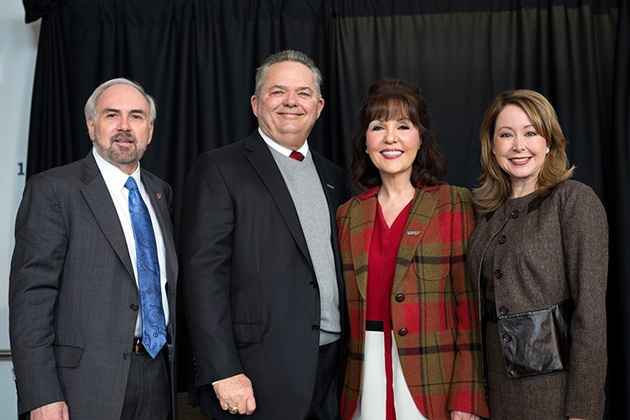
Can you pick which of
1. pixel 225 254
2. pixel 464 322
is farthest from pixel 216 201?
pixel 464 322

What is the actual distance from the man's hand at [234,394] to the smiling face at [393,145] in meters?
0.88

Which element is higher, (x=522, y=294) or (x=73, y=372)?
(x=522, y=294)

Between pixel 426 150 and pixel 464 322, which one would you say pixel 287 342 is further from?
pixel 426 150

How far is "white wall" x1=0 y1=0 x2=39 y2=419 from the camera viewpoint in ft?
12.7

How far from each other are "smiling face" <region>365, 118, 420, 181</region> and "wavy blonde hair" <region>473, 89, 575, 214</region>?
0.82 ft

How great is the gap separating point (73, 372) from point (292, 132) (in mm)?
1118

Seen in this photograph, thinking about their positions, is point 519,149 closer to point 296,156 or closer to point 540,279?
point 540,279

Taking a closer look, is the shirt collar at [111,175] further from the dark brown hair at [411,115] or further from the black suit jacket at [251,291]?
the dark brown hair at [411,115]

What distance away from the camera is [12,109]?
389 centimetres

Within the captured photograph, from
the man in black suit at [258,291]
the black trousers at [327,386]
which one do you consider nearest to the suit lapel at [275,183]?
the man in black suit at [258,291]

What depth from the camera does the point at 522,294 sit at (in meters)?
2.06

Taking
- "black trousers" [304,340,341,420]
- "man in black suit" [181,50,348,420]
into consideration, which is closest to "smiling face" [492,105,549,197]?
"man in black suit" [181,50,348,420]

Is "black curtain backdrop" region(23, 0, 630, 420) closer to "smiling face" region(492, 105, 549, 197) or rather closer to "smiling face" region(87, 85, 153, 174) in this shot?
"smiling face" region(87, 85, 153, 174)

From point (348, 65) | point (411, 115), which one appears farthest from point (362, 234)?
point (348, 65)
